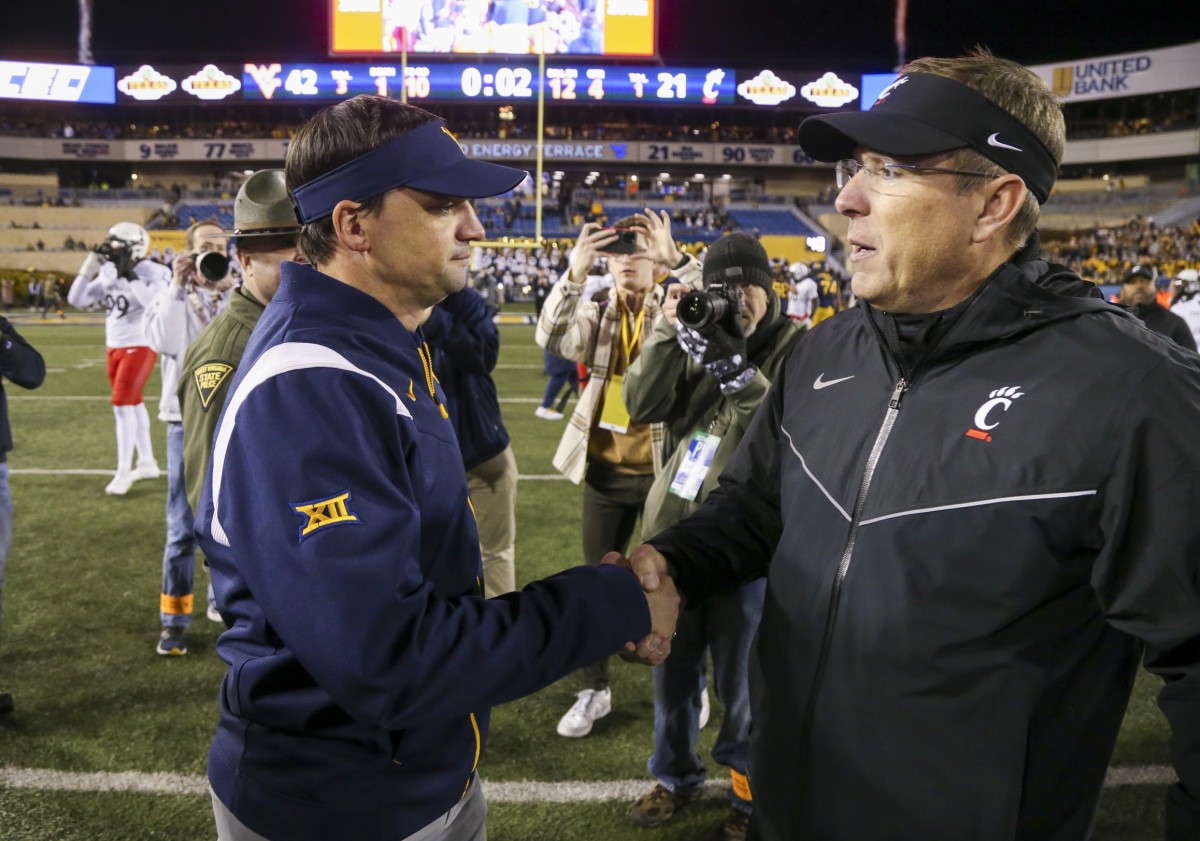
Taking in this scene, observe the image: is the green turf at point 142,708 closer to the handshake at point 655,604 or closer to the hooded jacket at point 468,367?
the hooded jacket at point 468,367

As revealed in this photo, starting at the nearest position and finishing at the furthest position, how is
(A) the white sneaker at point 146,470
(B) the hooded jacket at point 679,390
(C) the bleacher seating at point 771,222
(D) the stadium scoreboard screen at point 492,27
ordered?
(B) the hooded jacket at point 679,390 < (A) the white sneaker at point 146,470 < (C) the bleacher seating at point 771,222 < (D) the stadium scoreboard screen at point 492,27

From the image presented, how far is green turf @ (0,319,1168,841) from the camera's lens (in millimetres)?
3160

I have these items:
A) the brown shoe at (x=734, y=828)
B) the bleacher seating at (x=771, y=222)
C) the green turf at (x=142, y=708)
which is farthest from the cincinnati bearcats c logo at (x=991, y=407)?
the bleacher seating at (x=771, y=222)

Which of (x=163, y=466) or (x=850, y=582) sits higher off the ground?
(x=850, y=582)

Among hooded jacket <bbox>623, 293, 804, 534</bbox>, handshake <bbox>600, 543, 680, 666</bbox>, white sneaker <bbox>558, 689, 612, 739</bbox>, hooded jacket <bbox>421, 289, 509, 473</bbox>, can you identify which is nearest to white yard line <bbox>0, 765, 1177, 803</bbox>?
white sneaker <bbox>558, 689, 612, 739</bbox>

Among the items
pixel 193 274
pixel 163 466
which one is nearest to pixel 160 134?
pixel 163 466

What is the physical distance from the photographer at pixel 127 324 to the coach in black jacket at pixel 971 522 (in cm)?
698

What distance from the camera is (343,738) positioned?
1540 mm

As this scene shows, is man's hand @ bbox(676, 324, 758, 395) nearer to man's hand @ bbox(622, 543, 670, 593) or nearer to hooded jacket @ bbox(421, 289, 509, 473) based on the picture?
man's hand @ bbox(622, 543, 670, 593)

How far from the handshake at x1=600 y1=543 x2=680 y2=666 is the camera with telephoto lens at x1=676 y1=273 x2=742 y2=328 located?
1107 mm

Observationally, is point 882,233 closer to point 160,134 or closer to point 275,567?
point 275,567

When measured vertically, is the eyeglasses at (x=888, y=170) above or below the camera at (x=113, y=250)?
below

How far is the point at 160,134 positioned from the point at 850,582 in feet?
199

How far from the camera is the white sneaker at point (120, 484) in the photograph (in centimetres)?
743
